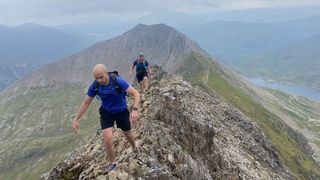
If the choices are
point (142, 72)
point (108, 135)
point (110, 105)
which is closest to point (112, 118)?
point (110, 105)

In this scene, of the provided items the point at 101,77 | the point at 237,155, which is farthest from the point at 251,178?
the point at 101,77

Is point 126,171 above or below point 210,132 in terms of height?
above

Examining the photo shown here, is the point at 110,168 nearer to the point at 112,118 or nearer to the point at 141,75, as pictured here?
the point at 112,118

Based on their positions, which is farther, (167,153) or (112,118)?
(167,153)

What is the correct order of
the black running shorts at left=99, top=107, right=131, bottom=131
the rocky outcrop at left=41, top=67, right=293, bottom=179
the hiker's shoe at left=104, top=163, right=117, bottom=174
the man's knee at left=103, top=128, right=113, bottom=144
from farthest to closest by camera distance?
the rocky outcrop at left=41, top=67, right=293, bottom=179 < the black running shorts at left=99, top=107, right=131, bottom=131 < the man's knee at left=103, top=128, right=113, bottom=144 < the hiker's shoe at left=104, top=163, right=117, bottom=174

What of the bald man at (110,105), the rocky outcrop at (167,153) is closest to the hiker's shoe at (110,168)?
the bald man at (110,105)

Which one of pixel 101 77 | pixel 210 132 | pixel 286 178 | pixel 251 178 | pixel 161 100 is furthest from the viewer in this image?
pixel 286 178

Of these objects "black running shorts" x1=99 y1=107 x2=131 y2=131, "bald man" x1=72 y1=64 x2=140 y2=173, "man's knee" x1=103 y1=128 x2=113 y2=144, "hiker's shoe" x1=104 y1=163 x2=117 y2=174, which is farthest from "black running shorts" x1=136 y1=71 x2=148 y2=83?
"hiker's shoe" x1=104 y1=163 x2=117 y2=174

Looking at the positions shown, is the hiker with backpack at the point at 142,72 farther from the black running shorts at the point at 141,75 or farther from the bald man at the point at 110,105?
the bald man at the point at 110,105

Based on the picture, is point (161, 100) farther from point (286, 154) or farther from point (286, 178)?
point (286, 154)

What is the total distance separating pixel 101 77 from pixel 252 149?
33903mm

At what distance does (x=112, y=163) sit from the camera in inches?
735

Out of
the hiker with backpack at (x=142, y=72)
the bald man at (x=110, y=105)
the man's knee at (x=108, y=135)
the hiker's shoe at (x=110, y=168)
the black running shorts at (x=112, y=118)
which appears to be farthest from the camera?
the hiker with backpack at (x=142, y=72)

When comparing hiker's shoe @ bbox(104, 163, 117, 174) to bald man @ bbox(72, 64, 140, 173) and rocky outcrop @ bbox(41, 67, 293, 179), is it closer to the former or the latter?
bald man @ bbox(72, 64, 140, 173)
